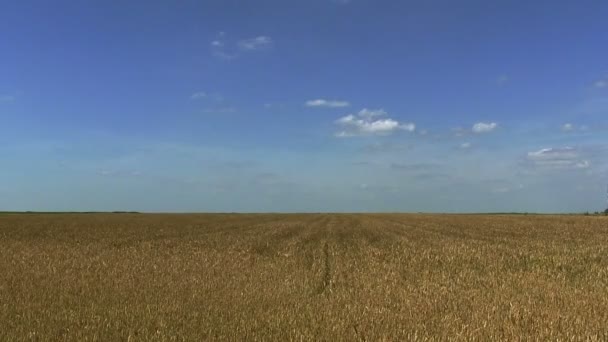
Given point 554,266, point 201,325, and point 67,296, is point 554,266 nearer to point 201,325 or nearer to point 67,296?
point 201,325

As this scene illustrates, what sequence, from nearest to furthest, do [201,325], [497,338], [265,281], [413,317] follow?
[497,338]
[201,325]
[413,317]
[265,281]

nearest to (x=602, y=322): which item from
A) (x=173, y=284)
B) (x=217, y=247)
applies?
(x=173, y=284)

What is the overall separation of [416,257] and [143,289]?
27.6ft

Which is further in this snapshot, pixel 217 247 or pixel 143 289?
pixel 217 247

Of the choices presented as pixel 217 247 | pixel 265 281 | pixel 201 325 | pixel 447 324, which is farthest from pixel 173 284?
pixel 217 247

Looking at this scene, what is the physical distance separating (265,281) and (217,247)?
28.7 feet

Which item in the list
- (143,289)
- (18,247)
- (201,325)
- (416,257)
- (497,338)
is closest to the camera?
(497,338)

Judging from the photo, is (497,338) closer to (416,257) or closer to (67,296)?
(67,296)

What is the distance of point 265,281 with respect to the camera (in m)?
12.1

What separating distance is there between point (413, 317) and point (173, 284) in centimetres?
525

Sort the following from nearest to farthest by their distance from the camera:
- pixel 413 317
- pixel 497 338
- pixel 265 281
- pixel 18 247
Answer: pixel 497 338, pixel 413 317, pixel 265 281, pixel 18 247

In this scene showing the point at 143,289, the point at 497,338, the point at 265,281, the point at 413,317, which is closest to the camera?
the point at 497,338

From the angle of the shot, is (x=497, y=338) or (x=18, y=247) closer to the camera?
(x=497, y=338)

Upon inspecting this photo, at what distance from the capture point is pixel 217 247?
67.6ft
